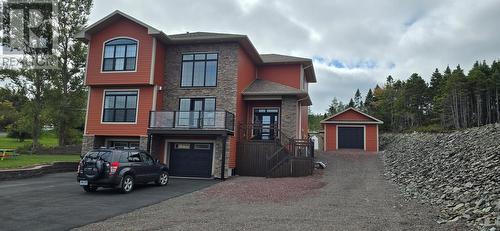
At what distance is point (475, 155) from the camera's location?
42.0 feet

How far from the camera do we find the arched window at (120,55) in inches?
779

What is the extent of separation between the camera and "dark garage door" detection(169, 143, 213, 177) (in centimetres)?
1933

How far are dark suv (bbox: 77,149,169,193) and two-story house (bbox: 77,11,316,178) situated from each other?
4741 millimetres

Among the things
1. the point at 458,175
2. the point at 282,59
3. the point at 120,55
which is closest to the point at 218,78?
the point at 120,55

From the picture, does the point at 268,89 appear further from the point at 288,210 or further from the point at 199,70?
the point at 288,210

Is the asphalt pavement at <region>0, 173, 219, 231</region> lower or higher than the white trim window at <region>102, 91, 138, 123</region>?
lower

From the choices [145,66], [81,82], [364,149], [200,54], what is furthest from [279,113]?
[81,82]

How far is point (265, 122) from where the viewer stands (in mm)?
21719

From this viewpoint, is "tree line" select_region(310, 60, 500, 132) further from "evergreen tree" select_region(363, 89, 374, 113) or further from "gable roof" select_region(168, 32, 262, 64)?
"gable roof" select_region(168, 32, 262, 64)

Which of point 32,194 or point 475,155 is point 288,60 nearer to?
point 475,155

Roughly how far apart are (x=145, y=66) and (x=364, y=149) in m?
18.7

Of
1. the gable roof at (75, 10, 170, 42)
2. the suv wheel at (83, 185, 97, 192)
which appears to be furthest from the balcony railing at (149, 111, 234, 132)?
the suv wheel at (83, 185, 97, 192)

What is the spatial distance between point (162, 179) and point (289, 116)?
8388mm

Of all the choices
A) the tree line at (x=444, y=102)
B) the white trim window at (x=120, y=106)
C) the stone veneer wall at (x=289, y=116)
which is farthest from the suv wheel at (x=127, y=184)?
the tree line at (x=444, y=102)
